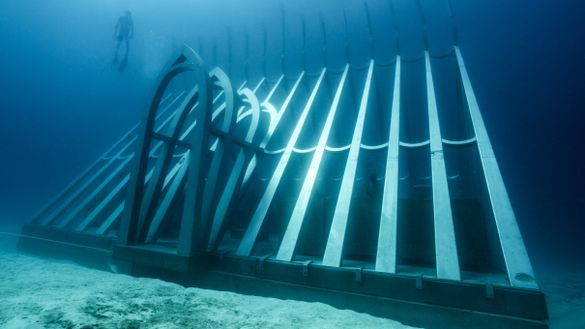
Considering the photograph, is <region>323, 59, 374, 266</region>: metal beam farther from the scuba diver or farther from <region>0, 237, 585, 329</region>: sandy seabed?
the scuba diver

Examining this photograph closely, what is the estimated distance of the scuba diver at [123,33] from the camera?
6.89m

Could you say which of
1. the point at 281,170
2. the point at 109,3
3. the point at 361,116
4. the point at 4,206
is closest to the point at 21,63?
the point at 109,3

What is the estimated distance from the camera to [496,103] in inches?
189

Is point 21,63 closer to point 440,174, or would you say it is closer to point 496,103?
point 440,174

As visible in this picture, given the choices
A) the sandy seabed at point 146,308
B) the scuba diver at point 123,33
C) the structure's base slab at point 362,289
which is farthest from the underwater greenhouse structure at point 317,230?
the scuba diver at point 123,33

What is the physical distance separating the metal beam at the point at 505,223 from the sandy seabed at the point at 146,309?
0.80 meters

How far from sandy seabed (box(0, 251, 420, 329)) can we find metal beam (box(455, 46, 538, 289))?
31.4 inches

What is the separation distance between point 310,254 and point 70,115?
287 inches

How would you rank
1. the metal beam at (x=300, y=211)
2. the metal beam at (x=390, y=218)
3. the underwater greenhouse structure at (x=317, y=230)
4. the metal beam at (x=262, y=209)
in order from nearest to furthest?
the underwater greenhouse structure at (x=317, y=230) < the metal beam at (x=390, y=218) < the metal beam at (x=300, y=211) < the metal beam at (x=262, y=209)

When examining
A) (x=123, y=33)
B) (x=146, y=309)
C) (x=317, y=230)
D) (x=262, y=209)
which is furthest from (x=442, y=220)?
(x=123, y=33)

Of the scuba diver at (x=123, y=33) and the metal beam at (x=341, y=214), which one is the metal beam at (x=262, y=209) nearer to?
the metal beam at (x=341, y=214)

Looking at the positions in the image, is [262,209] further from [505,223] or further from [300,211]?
[505,223]

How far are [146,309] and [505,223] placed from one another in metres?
2.56

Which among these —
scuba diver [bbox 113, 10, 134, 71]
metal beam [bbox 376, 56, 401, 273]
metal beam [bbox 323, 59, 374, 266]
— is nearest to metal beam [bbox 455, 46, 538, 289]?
metal beam [bbox 376, 56, 401, 273]
